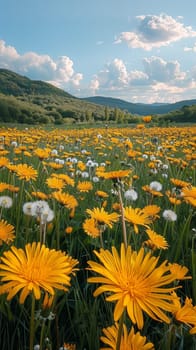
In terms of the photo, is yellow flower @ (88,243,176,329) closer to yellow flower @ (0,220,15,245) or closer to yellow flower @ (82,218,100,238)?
yellow flower @ (0,220,15,245)

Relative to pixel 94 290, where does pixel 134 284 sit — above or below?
above

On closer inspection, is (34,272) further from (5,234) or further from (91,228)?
(91,228)

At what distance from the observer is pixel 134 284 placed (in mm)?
534

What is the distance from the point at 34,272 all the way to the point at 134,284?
17 centimetres

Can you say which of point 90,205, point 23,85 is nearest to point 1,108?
point 90,205

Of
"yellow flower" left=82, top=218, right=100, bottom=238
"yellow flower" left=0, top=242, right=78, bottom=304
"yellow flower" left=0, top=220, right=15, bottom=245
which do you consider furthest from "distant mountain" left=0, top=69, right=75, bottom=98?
"yellow flower" left=0, top=242, right=78, bottom=304

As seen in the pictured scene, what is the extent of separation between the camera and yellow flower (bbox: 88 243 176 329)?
47 centimetres

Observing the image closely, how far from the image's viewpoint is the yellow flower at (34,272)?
0.51m

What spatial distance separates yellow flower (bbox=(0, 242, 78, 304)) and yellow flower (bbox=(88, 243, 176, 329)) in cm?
7

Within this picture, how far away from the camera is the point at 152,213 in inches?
55.6

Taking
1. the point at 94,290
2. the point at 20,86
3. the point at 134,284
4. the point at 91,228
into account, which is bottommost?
the point at 94,290

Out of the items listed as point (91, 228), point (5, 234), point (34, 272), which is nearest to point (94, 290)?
point (91, 228)

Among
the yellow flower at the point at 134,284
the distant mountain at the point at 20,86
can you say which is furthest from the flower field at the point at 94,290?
the distant mountain at the point at 20,86

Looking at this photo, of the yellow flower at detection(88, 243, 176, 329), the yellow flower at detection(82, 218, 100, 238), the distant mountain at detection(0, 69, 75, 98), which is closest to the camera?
the yellow flower at detection(88, 243, 176, 329)
